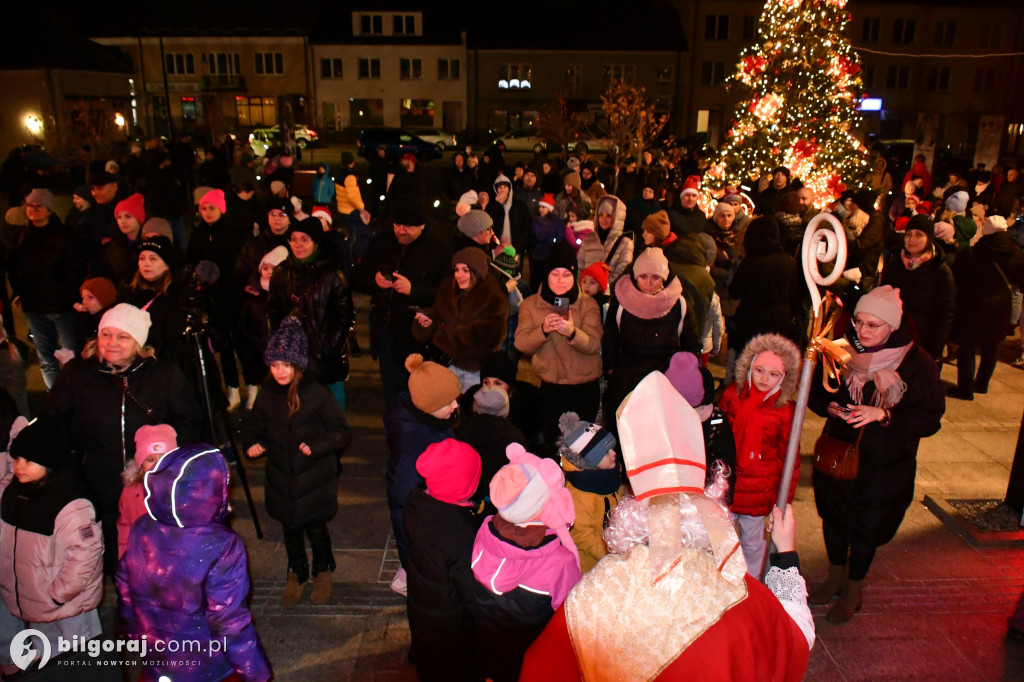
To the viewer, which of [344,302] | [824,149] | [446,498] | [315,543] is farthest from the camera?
[824,149]

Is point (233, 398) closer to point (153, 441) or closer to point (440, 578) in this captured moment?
point (153, 441)

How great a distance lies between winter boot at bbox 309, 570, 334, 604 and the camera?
481cm

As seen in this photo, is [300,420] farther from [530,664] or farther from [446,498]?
[530,664]

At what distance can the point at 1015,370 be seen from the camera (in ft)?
30.6

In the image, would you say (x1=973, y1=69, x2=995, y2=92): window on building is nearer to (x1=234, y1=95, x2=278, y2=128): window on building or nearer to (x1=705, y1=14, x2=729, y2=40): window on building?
(x1=705, y1=14, x2=729, y2=40): window on building

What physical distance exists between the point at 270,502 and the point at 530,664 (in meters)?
2.68

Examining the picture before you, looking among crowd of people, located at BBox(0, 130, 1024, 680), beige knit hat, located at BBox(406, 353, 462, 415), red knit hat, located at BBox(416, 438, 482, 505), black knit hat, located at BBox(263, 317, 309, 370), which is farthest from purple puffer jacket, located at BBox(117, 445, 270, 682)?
black knit hat, located at BBox(263, 317, 309, 370)

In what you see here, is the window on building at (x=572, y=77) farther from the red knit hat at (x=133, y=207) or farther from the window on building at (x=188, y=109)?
the red knit hat at (x=133, y=207)

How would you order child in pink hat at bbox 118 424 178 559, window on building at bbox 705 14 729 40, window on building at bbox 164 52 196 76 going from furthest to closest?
window on building at bbox 164 52 196 76 < window on building at bbox 705 14 729 40 < child in pink hat at bbox 118 424 178 559

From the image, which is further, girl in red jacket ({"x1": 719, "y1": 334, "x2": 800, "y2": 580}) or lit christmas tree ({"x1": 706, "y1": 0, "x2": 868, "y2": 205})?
lit christmas tree ({"x1": 706, "y1": 0, "x2": 868, "y2": 205})

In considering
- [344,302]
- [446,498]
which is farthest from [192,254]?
[446,498]

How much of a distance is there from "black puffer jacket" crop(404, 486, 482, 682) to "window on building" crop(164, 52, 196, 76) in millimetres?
56759

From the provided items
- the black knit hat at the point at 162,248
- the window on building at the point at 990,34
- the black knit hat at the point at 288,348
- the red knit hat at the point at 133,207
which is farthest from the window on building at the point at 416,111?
the black knit hat at the point at 288,348

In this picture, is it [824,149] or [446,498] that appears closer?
[446,498]
